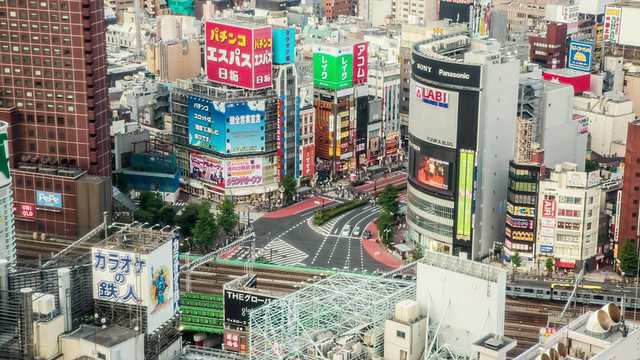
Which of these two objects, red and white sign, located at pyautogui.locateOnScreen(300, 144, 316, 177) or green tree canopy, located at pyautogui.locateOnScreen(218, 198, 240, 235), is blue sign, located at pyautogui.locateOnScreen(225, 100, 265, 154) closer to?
red and white sign, located at pyautogui.locateOnScreen(300, 144, 316, 177)

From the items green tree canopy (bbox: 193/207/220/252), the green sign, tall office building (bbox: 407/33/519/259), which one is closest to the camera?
tall office building (bbox: 407/33/519/259)

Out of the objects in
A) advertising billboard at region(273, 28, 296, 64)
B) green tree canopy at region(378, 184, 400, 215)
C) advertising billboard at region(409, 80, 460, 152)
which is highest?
advertising billboard at region(273, 28, 296, 64)

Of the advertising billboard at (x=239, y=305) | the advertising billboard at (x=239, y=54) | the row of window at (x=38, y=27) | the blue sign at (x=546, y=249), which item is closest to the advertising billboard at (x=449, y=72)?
the blue sign at (x=546, y=249)

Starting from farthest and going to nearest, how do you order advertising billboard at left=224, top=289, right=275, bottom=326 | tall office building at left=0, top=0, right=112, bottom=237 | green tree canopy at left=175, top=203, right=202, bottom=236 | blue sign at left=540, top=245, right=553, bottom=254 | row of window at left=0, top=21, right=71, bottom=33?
green tree canopy at left=175, top=203, right=202, bottom=236 < blue sign at left=540, top=245, right=553, bottom=254 < tall office building at left=0, top=0, right=112, bottom=237 < row of window at left=0, top=21, right=71, bottom=33 < advertising billboard at left=224, top=289, right=275, bottom=326

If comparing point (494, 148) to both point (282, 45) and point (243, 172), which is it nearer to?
point (282, 45)

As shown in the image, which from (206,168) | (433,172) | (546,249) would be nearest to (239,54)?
(206,168)

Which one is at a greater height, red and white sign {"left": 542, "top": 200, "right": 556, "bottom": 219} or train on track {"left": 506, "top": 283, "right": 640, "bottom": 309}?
red and white sign {"left": 542, "top": 200, "right": 556, "bottom": 219}

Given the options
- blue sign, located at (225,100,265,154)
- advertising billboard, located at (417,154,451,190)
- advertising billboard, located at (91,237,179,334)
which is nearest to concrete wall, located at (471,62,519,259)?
advertising billboard, located at (417,154,451,190)
